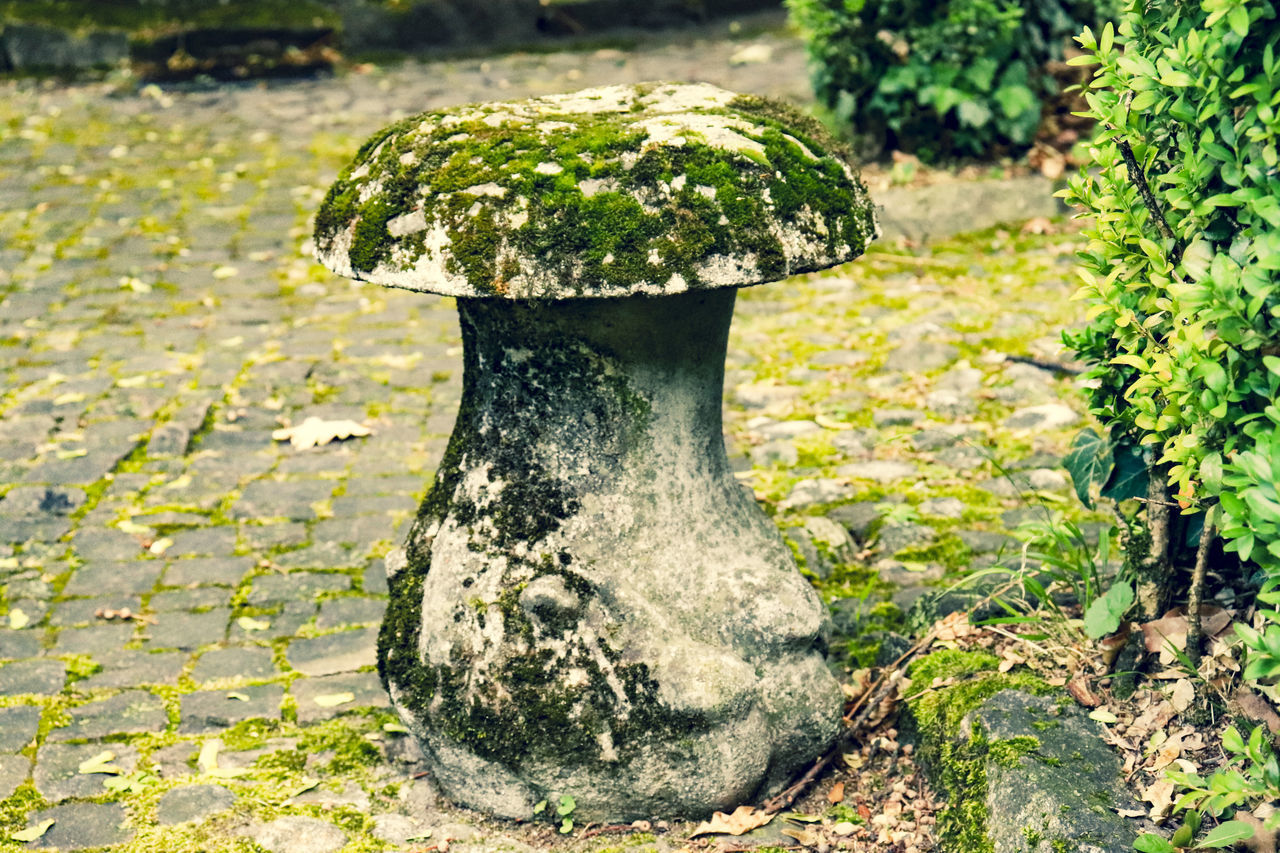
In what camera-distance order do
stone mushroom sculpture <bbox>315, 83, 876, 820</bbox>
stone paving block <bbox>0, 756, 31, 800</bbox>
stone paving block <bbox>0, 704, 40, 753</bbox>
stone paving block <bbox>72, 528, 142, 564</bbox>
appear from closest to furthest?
stone mushroom sculpture <bbox>315, 83, 876, 820</bbox> < stone paving block <bbox>0, 756, 31, 800</bbox> < stone paving block <bbox>0, 704, 40, 753</bbox> < stone paving block <bbox>72, 528, 142, 564</bbox>

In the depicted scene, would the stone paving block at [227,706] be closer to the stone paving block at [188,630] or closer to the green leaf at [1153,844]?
the stone paving block at [188,630]

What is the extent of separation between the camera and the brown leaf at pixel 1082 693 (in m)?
2.61

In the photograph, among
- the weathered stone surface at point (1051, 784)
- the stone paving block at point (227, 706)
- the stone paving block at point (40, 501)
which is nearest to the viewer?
the weathered stone surface at point (1051, 784)

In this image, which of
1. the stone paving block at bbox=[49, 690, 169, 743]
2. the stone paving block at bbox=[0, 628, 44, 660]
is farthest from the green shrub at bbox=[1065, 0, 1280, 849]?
the stone paving block at bbox=[0, 628, 44, 660]

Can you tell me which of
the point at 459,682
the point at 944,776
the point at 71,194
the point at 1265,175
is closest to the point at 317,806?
the point at 459,682

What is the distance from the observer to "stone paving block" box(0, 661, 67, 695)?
3.34 metres

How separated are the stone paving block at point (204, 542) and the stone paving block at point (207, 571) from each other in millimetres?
35

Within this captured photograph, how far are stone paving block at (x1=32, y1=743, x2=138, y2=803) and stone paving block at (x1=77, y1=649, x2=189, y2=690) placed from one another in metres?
0.28

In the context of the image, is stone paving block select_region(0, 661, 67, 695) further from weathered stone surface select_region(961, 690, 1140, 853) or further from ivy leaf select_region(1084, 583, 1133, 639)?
ivy leaf select_region(1084, 583, 1133, 639)

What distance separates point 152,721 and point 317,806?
64 centimetres

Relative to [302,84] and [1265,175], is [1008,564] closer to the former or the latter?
[1265,175]

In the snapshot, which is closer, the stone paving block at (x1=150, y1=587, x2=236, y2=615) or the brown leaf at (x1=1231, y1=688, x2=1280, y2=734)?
the brown leaf at (x1=1231, y1=688, x2=1280, y2=734)

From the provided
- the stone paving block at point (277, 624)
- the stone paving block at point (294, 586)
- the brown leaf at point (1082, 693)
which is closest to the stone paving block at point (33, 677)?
the stone paving block at point (277, 624)

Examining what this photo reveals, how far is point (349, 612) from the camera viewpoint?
147 inches
